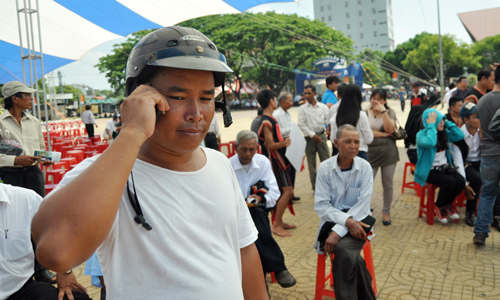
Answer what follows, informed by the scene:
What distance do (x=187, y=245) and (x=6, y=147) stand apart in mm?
4064

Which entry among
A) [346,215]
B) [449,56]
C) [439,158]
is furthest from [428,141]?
[449,56]

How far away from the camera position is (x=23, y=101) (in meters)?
4.45

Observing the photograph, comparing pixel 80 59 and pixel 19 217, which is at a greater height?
pixel 80 59

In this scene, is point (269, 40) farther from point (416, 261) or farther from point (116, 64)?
point (416, 261)

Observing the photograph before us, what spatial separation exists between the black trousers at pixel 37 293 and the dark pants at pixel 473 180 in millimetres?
5006

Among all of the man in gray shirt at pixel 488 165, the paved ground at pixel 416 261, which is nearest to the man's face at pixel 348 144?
the paved ground at pixel 416 261

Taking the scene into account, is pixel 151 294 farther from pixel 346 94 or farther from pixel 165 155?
pixel 346 94

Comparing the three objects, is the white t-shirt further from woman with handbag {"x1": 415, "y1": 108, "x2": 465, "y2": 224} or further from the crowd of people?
woman with handbag {"x1": 415, "y1": 108, "x2": 465, "y2": 224}

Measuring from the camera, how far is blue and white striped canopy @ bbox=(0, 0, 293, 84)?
833 cm

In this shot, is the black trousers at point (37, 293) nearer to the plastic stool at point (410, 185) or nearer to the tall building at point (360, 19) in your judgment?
the plastic stool at point (410, 185)

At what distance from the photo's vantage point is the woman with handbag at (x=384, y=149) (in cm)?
533

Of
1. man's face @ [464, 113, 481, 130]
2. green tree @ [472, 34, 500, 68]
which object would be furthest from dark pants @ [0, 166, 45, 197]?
green tree @ [472, 34, 500, 68]

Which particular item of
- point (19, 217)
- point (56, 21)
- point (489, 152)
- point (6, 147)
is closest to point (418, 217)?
point (489, 152)

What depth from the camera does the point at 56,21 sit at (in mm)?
8719
